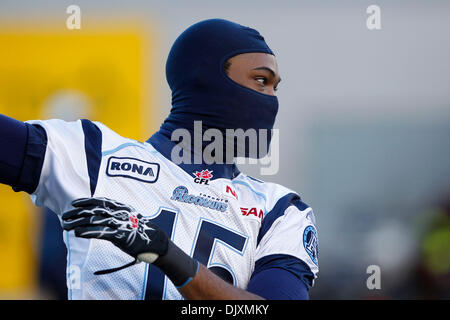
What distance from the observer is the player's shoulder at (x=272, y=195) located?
231 cm

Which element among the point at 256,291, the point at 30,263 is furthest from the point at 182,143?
the point at 30,263

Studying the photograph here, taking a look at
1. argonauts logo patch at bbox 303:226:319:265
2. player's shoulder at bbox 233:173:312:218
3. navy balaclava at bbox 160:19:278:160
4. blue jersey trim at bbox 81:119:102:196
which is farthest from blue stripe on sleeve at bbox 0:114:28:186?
argonauts logo patch at bbox 303:226:319:265

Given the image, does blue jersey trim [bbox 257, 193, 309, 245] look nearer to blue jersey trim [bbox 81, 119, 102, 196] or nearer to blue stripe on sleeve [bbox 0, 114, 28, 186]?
blue jersey trim [bbox 81, 119, 102, 196]

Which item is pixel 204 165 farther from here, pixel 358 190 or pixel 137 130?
pixel 358 190

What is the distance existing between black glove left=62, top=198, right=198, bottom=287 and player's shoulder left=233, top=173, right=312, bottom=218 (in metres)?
0.63

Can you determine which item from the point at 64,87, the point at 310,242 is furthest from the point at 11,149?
the point at 64,87

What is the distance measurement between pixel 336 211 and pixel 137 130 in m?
2.37

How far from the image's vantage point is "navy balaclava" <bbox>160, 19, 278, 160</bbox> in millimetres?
2299

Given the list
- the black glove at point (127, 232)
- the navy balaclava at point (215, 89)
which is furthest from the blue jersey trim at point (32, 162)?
the navy balaclava at point (215, 89)

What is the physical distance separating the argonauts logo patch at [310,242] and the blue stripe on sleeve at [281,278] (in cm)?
7

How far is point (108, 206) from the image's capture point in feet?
5.66

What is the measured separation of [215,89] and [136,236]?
2.68 feet

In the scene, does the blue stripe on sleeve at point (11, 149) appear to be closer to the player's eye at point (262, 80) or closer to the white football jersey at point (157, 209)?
the white football jersey at point (157, 209)

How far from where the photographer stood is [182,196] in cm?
213
